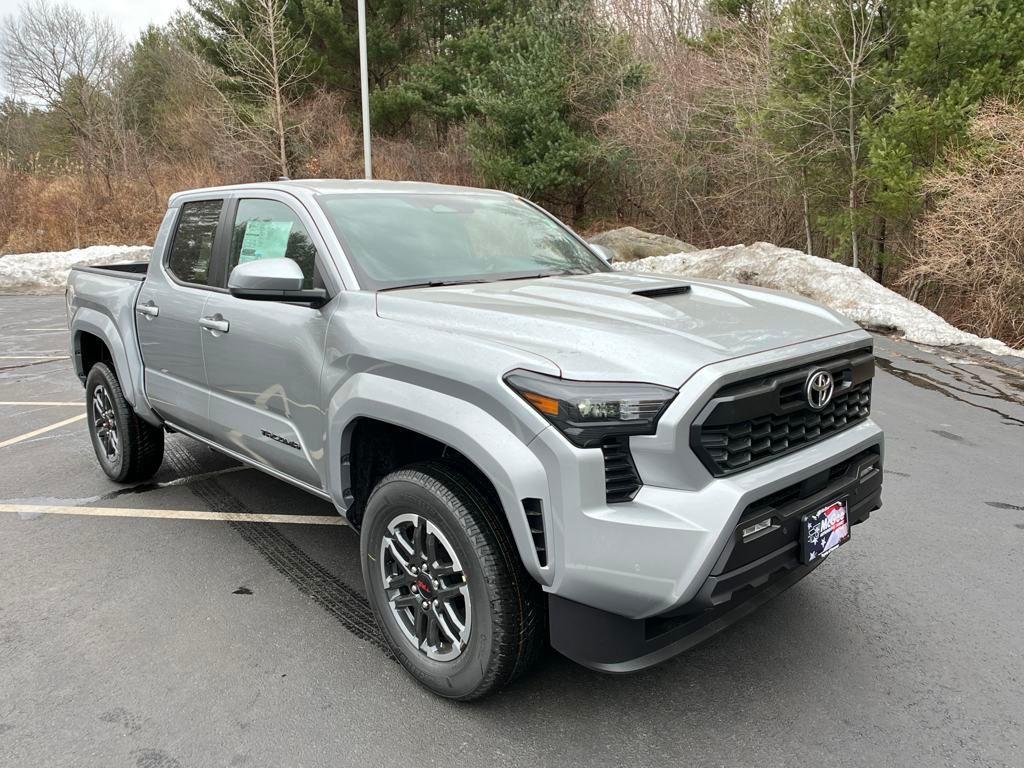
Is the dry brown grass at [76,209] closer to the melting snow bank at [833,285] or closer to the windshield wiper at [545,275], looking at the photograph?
the melting snow bank at [833,285]

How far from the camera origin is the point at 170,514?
4559 mm

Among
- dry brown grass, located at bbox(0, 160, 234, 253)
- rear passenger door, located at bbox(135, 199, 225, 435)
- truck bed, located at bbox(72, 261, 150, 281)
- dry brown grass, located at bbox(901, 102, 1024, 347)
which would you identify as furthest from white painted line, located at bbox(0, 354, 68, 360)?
dry brown grass, located at bbox(0, 160, 234, 253)

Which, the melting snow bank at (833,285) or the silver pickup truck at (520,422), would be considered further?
the melting snow bank at (833,285)

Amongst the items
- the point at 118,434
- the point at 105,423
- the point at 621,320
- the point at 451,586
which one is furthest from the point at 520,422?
the point at 105,423

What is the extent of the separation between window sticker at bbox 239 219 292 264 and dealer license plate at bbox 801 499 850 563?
2510mm

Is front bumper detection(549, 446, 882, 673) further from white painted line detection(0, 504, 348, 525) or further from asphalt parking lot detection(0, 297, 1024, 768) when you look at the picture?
white painted line detection(0, 504, 348, 525)

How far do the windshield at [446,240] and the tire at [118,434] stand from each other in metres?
2.33

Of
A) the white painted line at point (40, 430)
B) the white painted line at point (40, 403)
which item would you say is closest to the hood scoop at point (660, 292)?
the white painted line at point (40, 430)

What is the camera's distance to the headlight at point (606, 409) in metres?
2.21

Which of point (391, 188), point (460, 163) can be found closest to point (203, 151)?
point (460, 163)

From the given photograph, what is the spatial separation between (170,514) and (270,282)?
231 cm

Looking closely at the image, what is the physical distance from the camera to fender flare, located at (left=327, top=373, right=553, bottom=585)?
2.27 metres

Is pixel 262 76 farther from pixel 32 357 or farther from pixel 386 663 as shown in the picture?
pixel 386 663

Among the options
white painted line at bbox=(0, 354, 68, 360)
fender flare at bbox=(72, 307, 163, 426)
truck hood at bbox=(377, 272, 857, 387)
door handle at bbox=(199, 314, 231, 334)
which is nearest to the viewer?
truck hood at bbox=(377, 272, 857, 387)
